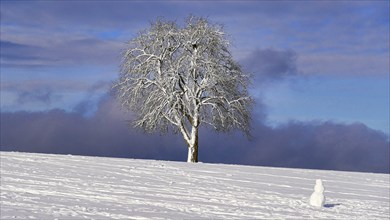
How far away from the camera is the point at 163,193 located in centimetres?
1536

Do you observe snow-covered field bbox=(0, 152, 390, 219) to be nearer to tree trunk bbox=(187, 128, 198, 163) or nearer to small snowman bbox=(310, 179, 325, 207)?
small snowman bbox=(310, 179, 325, 207)

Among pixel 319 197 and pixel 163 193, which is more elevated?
pixel 319 197

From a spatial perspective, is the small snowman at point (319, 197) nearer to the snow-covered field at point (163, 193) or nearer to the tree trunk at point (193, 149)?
the snow-covered field at point (163, 193)

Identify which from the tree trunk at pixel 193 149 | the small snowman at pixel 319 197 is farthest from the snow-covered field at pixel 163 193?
the tree trunk at pixel 193 149

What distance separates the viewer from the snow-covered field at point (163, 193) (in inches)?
481

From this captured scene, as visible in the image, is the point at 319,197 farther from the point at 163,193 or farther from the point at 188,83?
the point at 188,83

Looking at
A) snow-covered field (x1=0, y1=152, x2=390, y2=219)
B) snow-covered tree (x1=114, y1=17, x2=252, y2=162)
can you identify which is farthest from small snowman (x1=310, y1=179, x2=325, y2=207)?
snow-covered tree (x1=114, y1=17, x2=252, y2=162)

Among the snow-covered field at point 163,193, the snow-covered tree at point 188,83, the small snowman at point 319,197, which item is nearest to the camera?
the snow-covered field at point 163,193

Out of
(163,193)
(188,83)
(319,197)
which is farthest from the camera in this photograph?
(188,83)

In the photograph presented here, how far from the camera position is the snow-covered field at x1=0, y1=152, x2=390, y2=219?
12219 millimetres

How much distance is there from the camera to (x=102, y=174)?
18609 millimetres

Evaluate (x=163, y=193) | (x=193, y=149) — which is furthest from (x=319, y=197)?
(x=193, y=149)

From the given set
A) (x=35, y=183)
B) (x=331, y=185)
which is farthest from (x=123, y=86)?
(x=35, y=183)

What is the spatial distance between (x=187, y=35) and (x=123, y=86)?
467 centimetres
